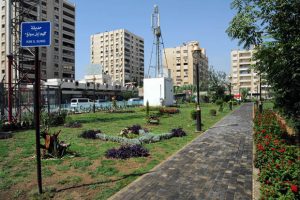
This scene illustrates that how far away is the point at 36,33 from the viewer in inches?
225

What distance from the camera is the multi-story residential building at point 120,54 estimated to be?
131500 mm

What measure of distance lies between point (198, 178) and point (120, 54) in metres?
128

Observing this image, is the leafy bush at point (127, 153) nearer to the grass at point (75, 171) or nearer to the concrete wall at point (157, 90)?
the grass at point (75, 171)

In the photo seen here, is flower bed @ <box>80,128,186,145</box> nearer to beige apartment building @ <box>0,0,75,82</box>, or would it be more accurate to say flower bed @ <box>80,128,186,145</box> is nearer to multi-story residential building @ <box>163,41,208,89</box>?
beige apartment building @ <box>0,0,75,82</box>

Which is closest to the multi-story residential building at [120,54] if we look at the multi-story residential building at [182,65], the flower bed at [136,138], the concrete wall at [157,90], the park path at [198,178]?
the multi-story residential building at [182,65]

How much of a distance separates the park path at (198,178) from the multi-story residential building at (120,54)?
387 ft

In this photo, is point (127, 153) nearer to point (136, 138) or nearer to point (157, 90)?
point (136, 138)

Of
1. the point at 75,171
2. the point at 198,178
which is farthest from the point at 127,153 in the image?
the point at 198,178

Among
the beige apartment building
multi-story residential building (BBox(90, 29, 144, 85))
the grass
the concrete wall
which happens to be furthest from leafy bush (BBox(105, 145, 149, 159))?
multi-story residential building (BBox(90, 29, 144, 85))

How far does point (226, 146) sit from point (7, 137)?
9.58m

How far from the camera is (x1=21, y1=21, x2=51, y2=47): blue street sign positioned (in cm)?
568

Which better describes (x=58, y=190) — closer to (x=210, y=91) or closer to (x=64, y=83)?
(x=64, y=83)

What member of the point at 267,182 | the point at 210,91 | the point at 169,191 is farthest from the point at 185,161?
the point at 210,91

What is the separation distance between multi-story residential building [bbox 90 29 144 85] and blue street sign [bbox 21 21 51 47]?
121 m
